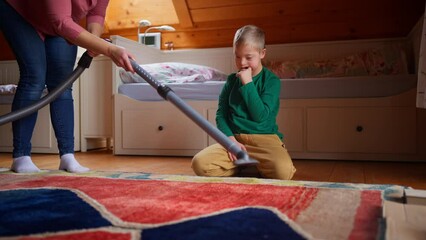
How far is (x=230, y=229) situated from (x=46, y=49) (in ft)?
3.71

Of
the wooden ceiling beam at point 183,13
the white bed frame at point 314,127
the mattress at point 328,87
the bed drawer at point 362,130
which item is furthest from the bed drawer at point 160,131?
the wooden ceiling beam at point 183,13

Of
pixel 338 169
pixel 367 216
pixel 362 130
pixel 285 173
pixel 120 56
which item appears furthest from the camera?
pixel 362 130

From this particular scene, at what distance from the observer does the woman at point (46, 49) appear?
1279 millimetres

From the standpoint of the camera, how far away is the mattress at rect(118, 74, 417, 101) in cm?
212

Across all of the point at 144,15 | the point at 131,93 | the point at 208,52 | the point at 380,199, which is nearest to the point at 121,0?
the point at 144,15

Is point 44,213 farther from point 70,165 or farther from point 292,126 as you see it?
point 292,126

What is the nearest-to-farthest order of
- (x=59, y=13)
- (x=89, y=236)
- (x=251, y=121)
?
(x=89, y=236), (x=59, y=13), (x=251, y=121)

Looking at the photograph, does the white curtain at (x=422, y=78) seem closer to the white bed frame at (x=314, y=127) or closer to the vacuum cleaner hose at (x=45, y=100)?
the white bed frame at (x=314, y=127)

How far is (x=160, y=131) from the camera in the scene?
2.47 metres

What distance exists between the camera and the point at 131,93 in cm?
250

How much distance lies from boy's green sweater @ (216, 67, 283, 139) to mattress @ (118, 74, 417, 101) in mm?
723

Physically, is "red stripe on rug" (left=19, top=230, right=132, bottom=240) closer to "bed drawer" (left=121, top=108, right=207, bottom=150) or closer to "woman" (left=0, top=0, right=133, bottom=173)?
"woman" (left=0, top=0, right=133, bottom=173)

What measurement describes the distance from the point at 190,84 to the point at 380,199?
1.58 meters

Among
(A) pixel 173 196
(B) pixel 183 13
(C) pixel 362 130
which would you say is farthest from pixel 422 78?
(B) pixel 183 13
